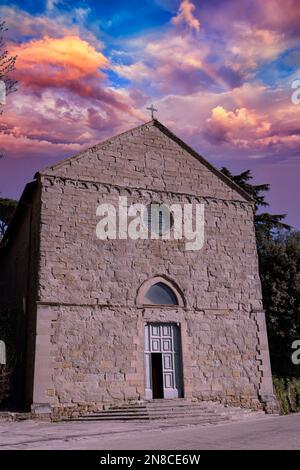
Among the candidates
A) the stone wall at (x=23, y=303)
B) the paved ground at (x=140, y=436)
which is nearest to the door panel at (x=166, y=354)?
the paved ground at (x=140, y=436)

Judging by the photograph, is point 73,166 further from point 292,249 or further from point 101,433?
point 292,249

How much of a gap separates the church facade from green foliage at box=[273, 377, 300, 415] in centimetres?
142

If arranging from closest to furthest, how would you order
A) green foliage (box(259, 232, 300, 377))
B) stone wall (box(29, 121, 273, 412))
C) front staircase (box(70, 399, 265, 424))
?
front staircase (box(70, 399, 265, 424)) < stone wall (box(29, 121, 273, 412)) < green foliage (box(259, 232, 300, 377))

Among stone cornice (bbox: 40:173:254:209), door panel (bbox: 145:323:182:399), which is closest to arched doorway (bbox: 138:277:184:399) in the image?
door panel (bbox: 145:323:182:399)

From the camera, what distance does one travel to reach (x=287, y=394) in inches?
719

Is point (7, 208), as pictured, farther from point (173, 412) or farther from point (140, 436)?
point (140, 436)

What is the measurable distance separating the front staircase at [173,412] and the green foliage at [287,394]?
9.66 ft

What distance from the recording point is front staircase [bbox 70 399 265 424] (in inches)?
533

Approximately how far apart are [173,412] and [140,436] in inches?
144

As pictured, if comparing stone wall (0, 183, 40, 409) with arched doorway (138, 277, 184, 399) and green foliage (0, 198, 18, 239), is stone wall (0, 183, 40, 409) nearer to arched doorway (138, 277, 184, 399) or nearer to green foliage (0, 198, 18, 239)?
arched doorway (138, 277, 184, 399)

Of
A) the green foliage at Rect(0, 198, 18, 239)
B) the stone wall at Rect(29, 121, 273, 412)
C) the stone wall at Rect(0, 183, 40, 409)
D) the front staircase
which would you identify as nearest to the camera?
the front staircase

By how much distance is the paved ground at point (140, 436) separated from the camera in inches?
349

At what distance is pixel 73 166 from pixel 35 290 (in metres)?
4.49

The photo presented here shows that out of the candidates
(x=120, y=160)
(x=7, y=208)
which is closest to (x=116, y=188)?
(x=120, y=160)
